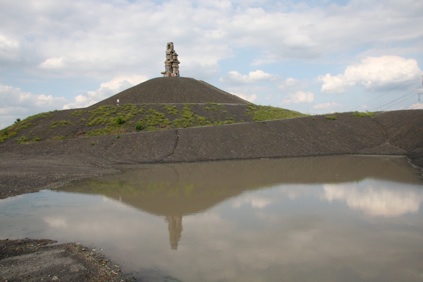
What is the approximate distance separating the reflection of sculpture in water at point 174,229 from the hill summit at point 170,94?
172 ft

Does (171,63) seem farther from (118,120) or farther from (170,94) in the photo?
(118,120)

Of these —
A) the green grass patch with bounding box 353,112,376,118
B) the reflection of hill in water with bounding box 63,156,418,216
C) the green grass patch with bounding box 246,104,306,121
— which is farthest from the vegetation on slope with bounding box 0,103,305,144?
the reflection of hill in water with bounding box 63,156,418,216

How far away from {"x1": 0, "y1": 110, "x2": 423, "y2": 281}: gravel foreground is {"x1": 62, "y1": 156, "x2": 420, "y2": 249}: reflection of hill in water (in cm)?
285

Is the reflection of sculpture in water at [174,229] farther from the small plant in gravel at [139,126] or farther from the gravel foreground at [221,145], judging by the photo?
the small plant in gravel at [139,126]

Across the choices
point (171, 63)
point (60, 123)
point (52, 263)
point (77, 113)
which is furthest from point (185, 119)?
point (52, 263)

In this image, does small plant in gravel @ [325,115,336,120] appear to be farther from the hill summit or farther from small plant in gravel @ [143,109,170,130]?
the hill summit

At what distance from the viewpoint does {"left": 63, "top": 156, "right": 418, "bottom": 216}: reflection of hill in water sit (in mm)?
21531

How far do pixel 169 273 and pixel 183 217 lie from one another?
6.44 m

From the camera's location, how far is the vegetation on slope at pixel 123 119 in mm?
53094

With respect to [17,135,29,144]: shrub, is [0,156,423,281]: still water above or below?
below

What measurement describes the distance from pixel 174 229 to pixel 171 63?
68.2m

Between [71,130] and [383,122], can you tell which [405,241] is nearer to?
[383,122]

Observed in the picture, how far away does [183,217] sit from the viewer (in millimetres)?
17500

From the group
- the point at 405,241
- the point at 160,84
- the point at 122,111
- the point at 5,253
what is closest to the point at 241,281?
the point at 405,241
